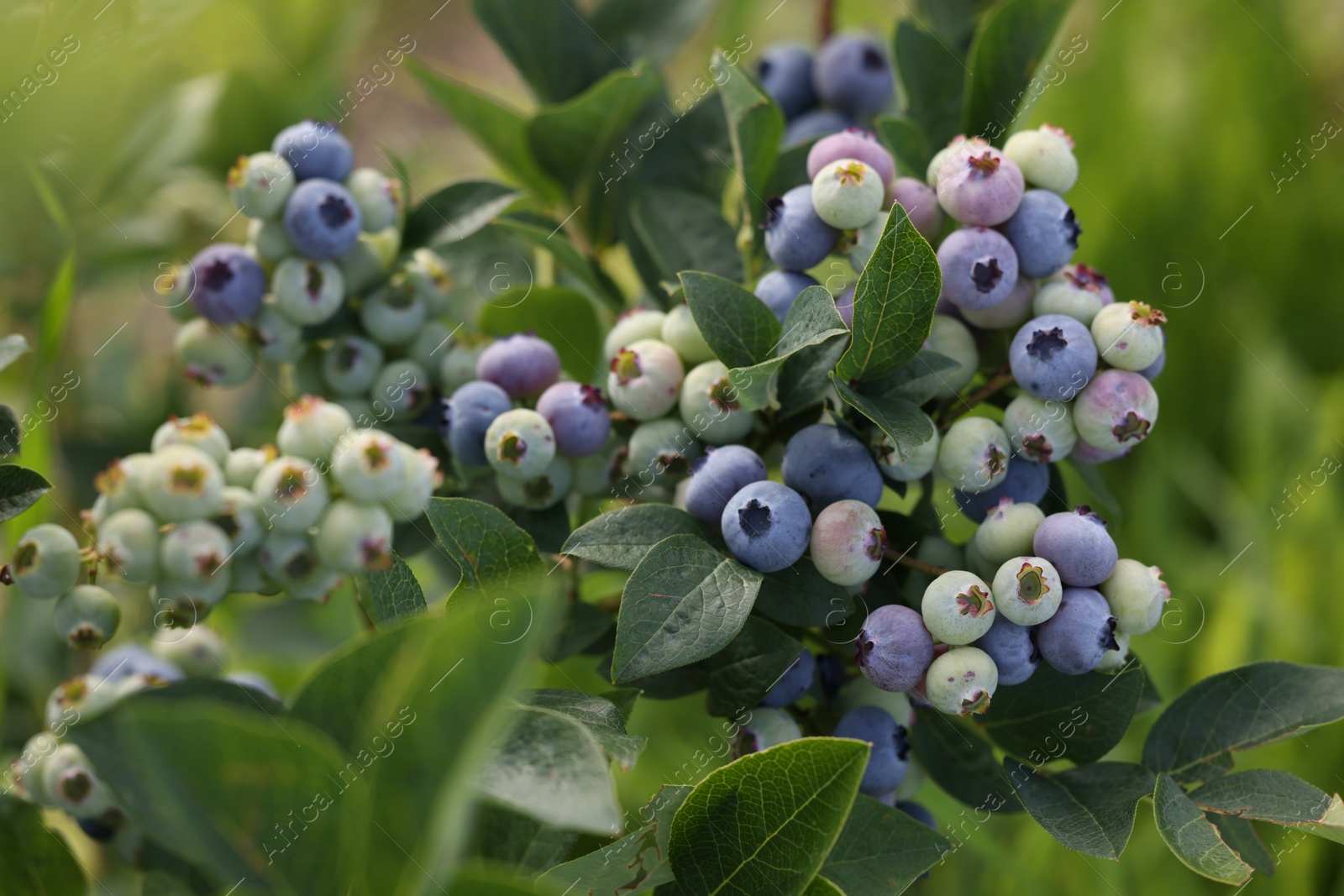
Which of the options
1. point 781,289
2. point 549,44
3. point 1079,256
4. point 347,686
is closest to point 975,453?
point 781,289

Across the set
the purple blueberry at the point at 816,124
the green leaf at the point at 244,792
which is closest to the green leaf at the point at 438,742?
the green leaf at the point at 244,792

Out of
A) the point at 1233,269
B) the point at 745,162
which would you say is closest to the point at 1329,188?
the point at 1233,269

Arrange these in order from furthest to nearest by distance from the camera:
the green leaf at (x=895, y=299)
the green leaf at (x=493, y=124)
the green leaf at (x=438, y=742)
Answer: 1. the green leaf at (x=493, y=124)
2. the green leaf at (x=895, y=299)
3. the green leaf at (x=438, y=742)

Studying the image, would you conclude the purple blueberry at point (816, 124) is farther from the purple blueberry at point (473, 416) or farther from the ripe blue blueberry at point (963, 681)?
the ripe blue blueberry at point (963, 681)

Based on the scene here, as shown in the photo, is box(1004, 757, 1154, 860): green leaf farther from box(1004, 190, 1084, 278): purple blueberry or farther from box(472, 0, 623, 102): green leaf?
box(472, 0, 623, 102): green leaf

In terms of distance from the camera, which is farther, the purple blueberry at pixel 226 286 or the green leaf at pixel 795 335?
the purple blueberry at pixel 226 286

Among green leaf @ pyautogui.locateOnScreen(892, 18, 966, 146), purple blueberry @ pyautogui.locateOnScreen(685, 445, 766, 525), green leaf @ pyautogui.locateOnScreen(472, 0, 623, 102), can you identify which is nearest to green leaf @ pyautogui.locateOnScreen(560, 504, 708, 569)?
purple blueberry @ pyautogui.locateOnScreen(685, 445, 766, 525)
